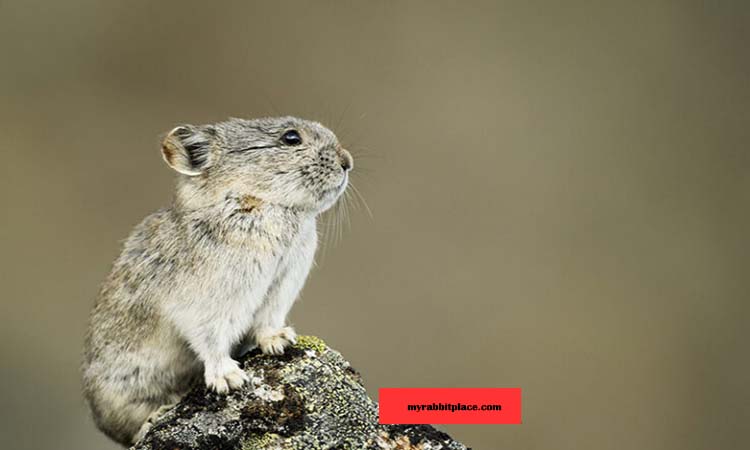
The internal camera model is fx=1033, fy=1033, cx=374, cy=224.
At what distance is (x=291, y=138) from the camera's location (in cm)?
436

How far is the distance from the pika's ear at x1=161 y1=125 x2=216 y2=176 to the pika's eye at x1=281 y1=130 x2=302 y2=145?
0.30 m

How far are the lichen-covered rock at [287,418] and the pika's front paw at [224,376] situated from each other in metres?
0.03

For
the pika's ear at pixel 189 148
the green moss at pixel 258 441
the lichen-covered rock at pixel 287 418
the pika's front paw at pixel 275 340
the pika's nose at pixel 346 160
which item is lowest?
the green moss at pixel 258 441

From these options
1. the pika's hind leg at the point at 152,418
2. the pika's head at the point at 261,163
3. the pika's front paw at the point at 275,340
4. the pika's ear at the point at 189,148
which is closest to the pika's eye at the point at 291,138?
the pika's head at the point at 261,163

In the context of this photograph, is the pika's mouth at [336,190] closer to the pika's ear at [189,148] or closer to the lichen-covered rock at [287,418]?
the pika's ear at [189,148]

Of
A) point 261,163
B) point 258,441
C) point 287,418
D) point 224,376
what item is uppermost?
point 261,163

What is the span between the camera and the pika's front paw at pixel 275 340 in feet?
14.0

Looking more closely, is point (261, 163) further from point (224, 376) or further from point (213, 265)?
point (224, 376)

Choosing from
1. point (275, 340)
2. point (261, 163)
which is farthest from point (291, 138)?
point (275, 340)

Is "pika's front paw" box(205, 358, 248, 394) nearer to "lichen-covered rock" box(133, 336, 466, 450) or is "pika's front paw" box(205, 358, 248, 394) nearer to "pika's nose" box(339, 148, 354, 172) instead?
"lichen-covered rock" box(133, 336, 466, 450)

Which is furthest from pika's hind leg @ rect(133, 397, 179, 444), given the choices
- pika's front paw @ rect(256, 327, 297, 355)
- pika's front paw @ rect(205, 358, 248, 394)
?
pika's front paw @ rect(256, 327, 297, 355)

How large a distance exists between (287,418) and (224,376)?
0.30 meters

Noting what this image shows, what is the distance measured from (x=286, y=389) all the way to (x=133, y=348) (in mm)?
725

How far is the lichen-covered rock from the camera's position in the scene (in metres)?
3.95
